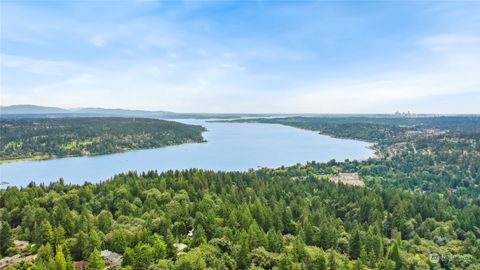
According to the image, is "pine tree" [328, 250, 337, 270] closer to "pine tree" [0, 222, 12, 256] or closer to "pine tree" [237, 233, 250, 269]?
"pine tree" [237, 233, 250, 269]

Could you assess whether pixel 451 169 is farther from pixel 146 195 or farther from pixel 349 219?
pixel 146 195

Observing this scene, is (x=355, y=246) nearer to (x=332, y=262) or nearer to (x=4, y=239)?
(x=332, y=262)

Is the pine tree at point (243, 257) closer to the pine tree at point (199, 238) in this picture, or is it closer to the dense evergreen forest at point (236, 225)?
the dense evergreen forest at point (236, 225)

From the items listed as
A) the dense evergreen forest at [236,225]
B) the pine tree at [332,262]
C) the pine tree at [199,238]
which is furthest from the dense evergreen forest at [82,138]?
the pine tree at [332,262]

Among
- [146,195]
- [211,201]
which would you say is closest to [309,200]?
[211,201]

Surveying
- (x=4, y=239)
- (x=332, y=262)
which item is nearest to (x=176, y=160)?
(x=4, y=239)

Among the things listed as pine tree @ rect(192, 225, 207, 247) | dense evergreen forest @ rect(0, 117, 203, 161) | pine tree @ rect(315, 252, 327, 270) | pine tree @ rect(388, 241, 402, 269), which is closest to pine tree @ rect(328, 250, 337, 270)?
pine tree @ rect(315, 252, 327, 270)
